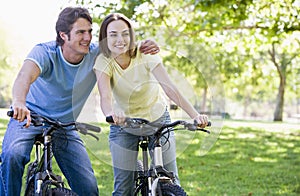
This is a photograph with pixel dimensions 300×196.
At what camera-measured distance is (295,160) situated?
10789 mm

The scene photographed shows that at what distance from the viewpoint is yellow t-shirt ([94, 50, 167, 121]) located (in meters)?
3.69

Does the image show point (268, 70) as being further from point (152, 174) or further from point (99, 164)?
point (152, 174)

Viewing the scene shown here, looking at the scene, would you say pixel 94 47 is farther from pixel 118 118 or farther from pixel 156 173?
pixel 156 173

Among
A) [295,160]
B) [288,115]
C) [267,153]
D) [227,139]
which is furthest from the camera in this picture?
[288,115]

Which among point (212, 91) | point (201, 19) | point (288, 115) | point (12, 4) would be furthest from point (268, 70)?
point (288, 115)

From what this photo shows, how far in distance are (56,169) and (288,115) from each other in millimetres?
67379

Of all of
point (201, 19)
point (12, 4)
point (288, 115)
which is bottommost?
point (288, 115)

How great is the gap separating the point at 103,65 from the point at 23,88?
54 centimetres

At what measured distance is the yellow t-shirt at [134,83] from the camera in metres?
3.69

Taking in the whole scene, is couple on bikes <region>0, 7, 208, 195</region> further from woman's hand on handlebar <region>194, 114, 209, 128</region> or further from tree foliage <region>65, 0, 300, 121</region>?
tree foliage <region>65, 0, 300, 121</region>

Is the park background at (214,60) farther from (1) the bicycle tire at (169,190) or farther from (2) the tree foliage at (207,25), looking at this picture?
(1) the bicycle tire at (169,190)

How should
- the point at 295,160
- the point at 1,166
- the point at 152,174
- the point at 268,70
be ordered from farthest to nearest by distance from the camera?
the point at 268,70 → the point at 295,160 → the point at 1,166 → the point at 152,174

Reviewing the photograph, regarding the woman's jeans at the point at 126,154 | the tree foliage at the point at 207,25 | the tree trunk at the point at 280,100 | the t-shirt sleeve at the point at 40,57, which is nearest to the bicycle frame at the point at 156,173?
the woman's jeans at the point at 126,154

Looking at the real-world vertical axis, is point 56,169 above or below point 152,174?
below
